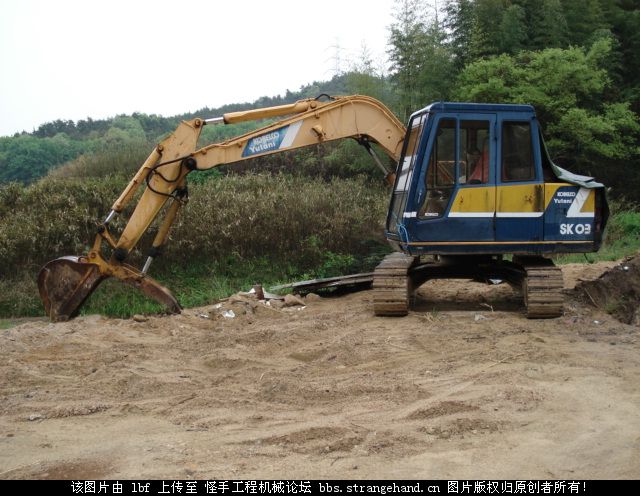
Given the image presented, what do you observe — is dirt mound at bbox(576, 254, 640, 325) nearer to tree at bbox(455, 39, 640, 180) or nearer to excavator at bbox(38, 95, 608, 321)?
excavator at bbox(38, 95, 608, 321)

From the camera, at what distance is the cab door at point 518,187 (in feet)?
27.4

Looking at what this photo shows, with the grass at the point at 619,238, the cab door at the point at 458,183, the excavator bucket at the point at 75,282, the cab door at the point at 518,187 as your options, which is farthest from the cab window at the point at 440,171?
the grass at the point at 619,238

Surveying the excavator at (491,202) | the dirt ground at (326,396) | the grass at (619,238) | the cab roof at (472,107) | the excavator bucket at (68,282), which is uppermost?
the cab roof at (472,107)

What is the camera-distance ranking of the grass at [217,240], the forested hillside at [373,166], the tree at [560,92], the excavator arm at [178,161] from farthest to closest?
the tree at [560,92] → the forested hillside at [373,166] → the grass at [217,240] → the excavator arm at [178,161]

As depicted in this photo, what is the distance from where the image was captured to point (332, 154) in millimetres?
20359

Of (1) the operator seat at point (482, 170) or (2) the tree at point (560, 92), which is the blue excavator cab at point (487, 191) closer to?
(1) the operator seat at point (482, 170)

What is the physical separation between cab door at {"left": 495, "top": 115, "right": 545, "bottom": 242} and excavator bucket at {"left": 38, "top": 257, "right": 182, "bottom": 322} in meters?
4.38

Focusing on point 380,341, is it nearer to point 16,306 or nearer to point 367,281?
point 367,281

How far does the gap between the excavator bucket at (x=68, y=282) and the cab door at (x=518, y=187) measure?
5.03 m

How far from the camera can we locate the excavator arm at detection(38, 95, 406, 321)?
9.31m

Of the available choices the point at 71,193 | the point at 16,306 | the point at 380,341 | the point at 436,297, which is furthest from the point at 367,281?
the point at 71,193

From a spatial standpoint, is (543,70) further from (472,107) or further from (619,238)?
(472,107)

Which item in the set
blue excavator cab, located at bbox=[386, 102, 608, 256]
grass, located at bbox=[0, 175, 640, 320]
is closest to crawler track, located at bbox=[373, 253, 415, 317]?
blue excavator cab, located at bbox=[386, 102, 608, 256]

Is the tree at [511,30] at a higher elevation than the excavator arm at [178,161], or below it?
higher
